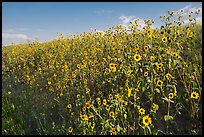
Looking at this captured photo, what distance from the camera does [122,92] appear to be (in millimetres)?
3637

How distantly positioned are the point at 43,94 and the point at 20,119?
1180 millimetres

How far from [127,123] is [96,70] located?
187cm

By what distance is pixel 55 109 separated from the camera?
14.8ft

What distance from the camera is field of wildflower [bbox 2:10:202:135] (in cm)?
309

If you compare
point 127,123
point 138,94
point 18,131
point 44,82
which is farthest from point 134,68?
point 44,82

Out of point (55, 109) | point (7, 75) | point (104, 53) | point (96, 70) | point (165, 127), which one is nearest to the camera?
point (165, 127)

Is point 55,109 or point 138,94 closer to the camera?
point 138,94

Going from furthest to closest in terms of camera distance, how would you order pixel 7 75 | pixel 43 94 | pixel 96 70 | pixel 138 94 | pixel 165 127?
1. pixel 7 75
2. pixel 43 94
3. pixel 96 70
4. pixel 138 94
5. pixel 165 127

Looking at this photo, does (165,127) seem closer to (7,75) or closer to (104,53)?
(104,53)

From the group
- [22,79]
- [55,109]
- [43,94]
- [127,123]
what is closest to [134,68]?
[127,123]

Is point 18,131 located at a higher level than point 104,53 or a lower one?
lower

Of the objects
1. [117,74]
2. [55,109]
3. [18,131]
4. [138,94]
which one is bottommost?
[18,131]

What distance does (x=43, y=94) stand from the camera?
212 inches

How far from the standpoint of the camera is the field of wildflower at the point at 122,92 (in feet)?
10.1
